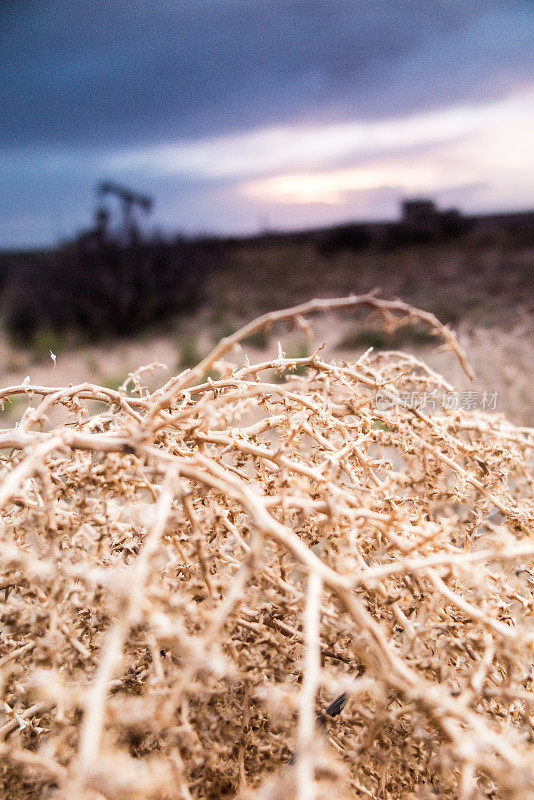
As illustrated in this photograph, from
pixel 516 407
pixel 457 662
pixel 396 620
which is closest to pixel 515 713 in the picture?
pixel 457 662

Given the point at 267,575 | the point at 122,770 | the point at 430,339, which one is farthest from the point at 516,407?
the point at 430,339

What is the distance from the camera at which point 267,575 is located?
69 centimetres

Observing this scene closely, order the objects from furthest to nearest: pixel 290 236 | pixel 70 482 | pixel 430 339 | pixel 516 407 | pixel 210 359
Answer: pixel 290 236 → pixel 430 339 → pixel 516 407 → pixel 70 482 → pixel 210 359

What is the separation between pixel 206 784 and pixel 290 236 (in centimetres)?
1479

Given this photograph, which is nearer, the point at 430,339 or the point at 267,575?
the point at 267,575

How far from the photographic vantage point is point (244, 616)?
791 mm

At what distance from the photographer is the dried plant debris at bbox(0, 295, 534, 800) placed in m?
0.47

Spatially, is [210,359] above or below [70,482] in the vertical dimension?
above

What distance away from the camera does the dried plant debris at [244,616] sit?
1.53 feet

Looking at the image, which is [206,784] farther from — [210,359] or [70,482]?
[210,359]

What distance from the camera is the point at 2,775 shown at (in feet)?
2.29

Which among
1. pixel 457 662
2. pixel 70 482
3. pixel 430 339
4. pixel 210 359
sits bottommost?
pixel 430 339

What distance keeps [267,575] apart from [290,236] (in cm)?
1473

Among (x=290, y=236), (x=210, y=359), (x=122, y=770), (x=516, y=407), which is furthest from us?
(x=290, y=236)
